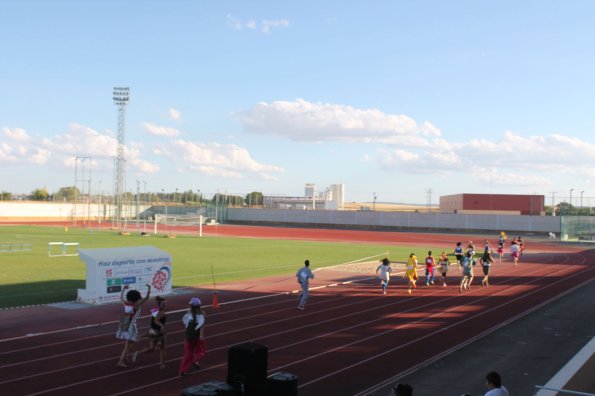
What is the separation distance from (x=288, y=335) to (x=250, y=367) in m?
7.65

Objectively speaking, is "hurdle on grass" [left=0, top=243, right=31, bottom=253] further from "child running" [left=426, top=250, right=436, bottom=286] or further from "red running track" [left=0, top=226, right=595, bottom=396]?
"child running" [left=426, top=250, right=436, bottom=286]

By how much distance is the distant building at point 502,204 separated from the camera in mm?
109938

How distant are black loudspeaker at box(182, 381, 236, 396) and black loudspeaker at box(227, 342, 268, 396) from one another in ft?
2.80

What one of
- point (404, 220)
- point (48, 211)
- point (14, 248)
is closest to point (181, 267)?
point (14, 248)

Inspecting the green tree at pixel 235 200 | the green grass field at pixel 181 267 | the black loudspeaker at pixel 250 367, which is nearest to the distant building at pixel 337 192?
the green tree at pixel 235 200

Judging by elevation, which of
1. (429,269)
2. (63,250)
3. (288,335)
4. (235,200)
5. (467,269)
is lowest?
(288,335)

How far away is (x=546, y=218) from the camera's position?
80.0 m

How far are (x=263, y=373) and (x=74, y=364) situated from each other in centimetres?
587

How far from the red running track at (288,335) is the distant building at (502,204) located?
89130mm

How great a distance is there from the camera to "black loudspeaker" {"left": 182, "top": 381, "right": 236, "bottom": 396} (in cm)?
637

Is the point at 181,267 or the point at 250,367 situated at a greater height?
the point at 250,367

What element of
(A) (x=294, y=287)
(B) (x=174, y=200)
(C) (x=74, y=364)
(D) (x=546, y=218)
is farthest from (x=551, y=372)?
(B) (x=174, y=200)

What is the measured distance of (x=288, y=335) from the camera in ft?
50.1

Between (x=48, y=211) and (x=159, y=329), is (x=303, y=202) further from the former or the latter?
(x=159, y=329)
